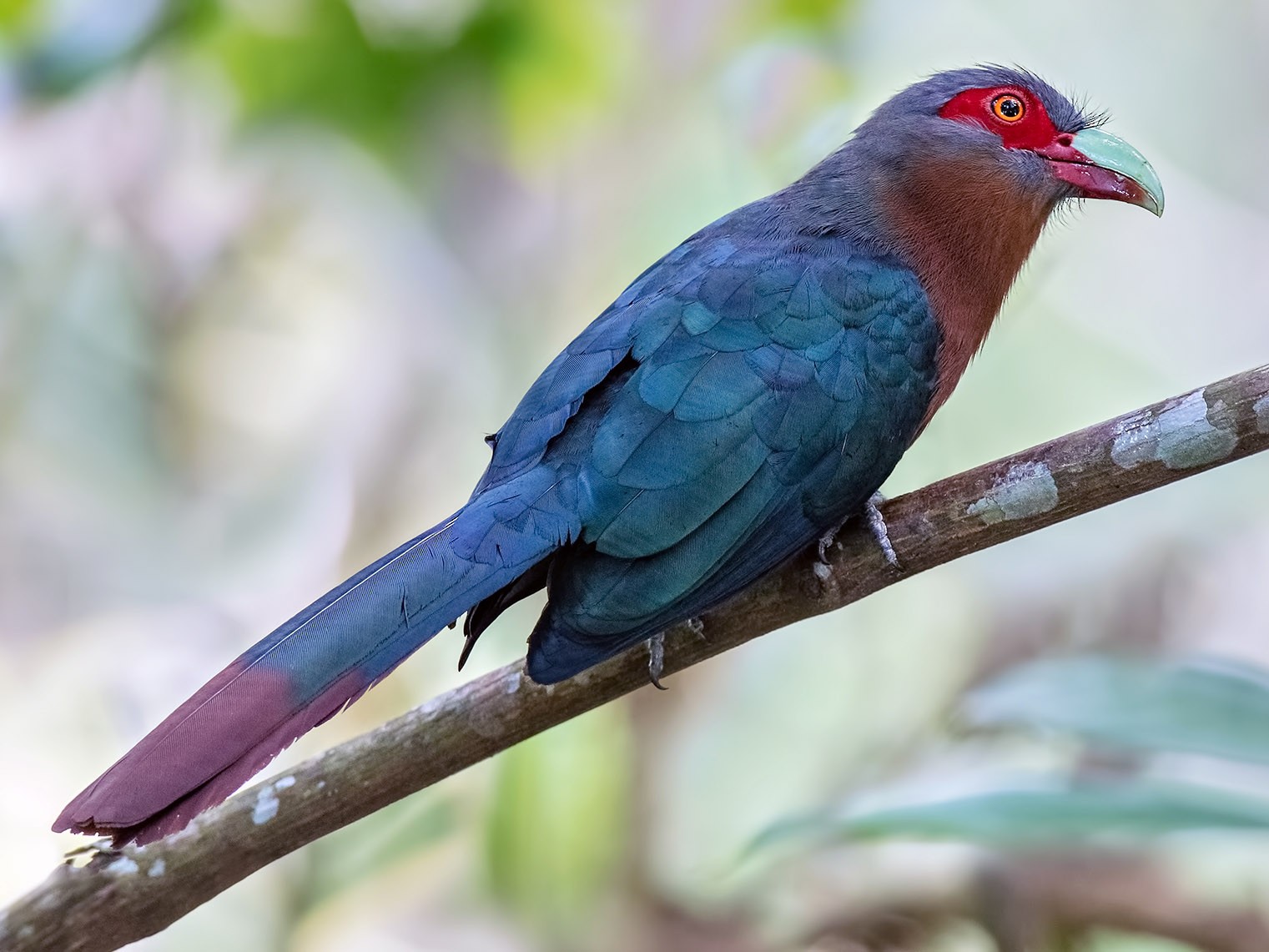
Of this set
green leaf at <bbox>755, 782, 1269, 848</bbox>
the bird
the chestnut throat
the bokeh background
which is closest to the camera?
the bird

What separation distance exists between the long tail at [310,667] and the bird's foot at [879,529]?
518 millimetres

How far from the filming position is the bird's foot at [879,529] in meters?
2.12

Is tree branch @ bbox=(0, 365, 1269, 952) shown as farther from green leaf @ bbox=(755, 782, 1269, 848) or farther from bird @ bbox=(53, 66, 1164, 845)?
green leaf @ bbox=(755, 782, 1269, 848)

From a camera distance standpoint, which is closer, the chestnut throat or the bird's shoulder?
the bird's shoulder

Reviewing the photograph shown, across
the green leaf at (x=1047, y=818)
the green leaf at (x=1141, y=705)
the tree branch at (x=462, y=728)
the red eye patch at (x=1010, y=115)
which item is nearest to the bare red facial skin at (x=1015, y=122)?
the red eye patch at (x=1010, y=115)

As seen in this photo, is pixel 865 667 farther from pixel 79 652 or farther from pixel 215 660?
pixel 79 652

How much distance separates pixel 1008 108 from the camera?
2.83 m

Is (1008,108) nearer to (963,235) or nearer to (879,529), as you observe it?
(963,235)

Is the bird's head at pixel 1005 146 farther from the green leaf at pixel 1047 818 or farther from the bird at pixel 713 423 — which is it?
the green leaf at pixel 1047 818

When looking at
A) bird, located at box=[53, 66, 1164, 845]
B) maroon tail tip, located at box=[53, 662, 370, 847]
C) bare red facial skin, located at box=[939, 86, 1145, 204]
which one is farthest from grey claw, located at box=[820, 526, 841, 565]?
bare red facial skin, located at box=[939, 86, 1145, 204]

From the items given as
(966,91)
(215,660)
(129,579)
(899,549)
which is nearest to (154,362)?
(129,579)

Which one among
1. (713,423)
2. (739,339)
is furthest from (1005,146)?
(713,423)

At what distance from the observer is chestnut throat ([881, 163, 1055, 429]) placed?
105 inches

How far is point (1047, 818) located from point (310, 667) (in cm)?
130
